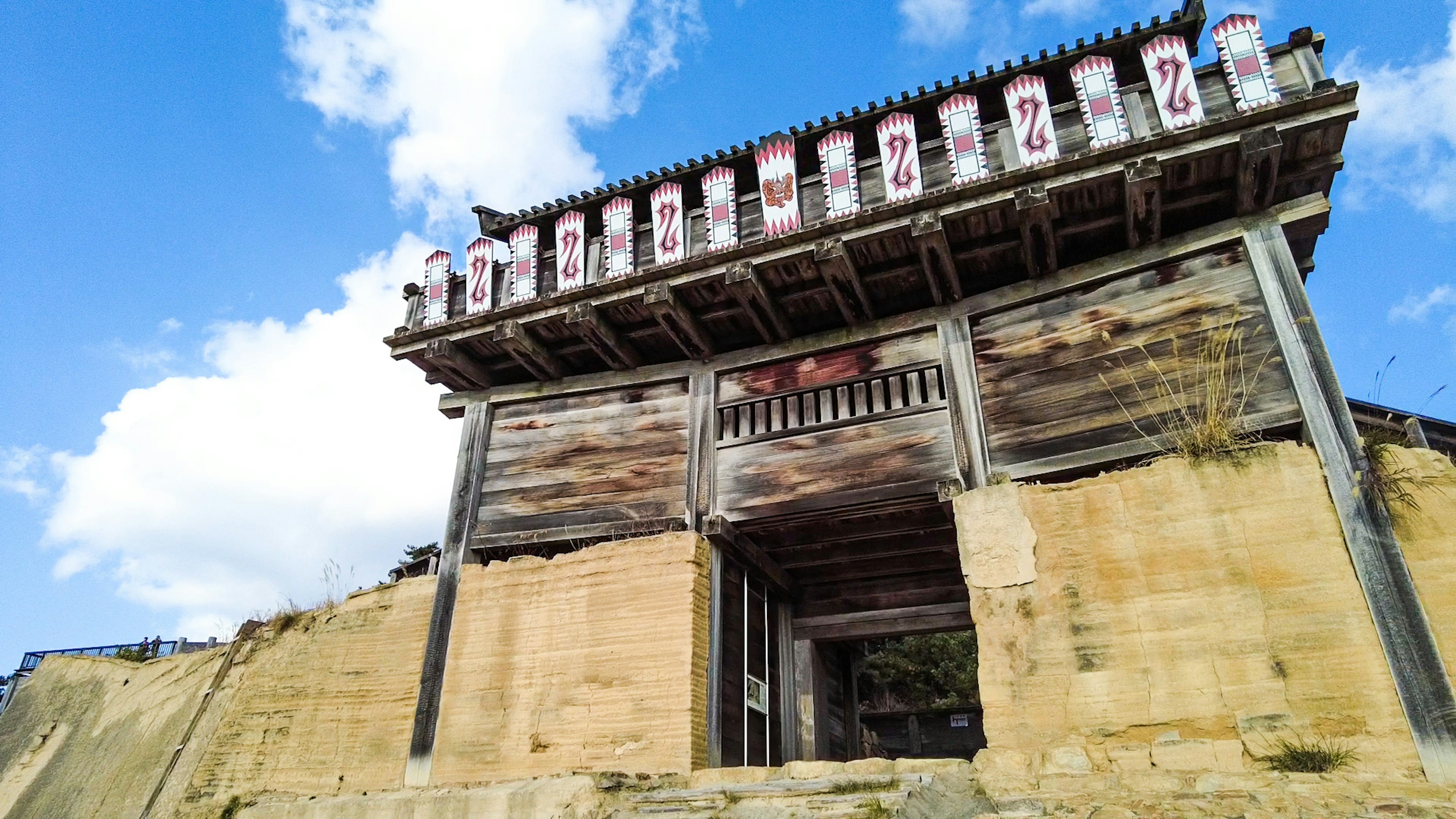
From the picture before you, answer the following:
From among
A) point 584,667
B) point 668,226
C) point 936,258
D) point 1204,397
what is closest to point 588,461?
point 584,667

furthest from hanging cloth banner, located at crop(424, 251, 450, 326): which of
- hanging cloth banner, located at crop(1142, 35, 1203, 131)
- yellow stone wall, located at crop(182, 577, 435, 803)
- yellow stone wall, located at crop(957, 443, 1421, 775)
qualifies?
hanging cloth banner, located at crop(1142, 35, 1203, 131)

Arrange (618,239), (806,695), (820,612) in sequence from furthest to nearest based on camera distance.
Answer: (820,612) → (806,695) → (618,239)

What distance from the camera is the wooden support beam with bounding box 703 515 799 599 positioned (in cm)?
890

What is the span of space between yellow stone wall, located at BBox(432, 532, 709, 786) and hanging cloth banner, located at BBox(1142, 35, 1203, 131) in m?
6.09

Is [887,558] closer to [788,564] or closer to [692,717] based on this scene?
[788,564]

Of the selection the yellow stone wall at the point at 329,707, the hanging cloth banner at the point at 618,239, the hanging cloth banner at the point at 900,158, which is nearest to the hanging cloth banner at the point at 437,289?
the hanging cloth banner at the point at 618,239

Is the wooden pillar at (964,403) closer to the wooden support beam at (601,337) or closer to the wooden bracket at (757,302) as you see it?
the wooden bracket at (757,302)

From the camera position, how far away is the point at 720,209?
9445 mm

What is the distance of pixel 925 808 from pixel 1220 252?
5.69 meters

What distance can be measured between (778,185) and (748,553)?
4.14m

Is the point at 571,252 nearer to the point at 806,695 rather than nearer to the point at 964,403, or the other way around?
the point at 964,403

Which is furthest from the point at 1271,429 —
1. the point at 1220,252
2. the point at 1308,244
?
the point at 1308,244

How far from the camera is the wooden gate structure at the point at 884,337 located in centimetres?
749

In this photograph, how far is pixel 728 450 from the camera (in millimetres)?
9422
